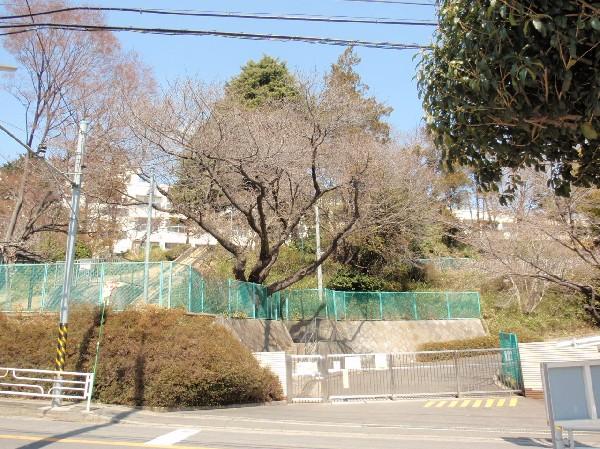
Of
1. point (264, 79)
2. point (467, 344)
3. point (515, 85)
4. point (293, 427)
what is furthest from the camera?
point (264, 79)

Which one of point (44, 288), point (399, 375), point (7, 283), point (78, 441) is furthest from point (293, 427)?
point (7, 283)

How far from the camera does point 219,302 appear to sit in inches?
782

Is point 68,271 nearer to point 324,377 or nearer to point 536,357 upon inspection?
point 324,377

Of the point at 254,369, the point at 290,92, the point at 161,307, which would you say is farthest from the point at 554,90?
the point at 290,92

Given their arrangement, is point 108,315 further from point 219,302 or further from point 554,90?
point 554,90

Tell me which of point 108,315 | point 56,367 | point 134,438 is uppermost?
point 108,315

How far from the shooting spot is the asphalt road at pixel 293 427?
9461mm

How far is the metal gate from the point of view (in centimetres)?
1728

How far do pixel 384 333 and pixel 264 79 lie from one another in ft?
74.4

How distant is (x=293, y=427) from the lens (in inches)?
469

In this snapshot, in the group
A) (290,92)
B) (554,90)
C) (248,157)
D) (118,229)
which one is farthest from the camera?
(290,92)

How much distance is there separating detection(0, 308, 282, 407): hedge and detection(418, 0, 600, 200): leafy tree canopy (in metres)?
10.1

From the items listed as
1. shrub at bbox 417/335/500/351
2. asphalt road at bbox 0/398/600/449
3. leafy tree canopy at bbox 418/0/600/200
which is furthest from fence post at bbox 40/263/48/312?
shrub at bbox 417/335/500/351

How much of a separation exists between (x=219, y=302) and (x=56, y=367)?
6520 millimetres
